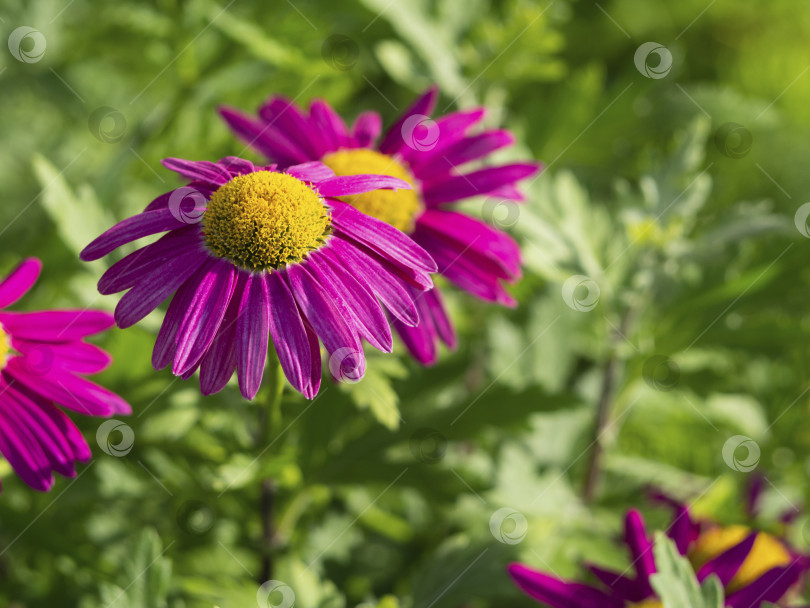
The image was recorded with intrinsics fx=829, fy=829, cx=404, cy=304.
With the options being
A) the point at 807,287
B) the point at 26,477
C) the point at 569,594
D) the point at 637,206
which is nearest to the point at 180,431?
the point at 26,477

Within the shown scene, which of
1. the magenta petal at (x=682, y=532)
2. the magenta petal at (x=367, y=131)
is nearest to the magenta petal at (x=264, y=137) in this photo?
the magenta petal at (x=367, y=131)

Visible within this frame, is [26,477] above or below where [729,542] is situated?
above

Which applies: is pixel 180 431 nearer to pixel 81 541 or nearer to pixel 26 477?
pixel 26 477

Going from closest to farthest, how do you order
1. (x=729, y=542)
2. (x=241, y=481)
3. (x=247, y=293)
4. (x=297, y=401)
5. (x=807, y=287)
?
(x=247, y=293), (x=241, y=481), (x=297, y=401), (x=729, y=542), (x=807, y=287)

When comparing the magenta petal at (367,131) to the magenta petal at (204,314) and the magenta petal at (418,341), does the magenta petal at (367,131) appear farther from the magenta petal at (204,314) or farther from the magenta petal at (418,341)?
Result: the magenta petal at (204,314)

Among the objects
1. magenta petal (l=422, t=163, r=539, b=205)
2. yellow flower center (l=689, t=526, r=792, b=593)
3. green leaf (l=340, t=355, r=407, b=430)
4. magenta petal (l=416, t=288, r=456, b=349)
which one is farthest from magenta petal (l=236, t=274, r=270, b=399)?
yellow flower center (l=689, t=526, r=792, b=593)

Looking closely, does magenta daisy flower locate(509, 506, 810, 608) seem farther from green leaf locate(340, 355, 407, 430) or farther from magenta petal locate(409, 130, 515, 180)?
magenta petal locate(409, 130, 515, 180)
